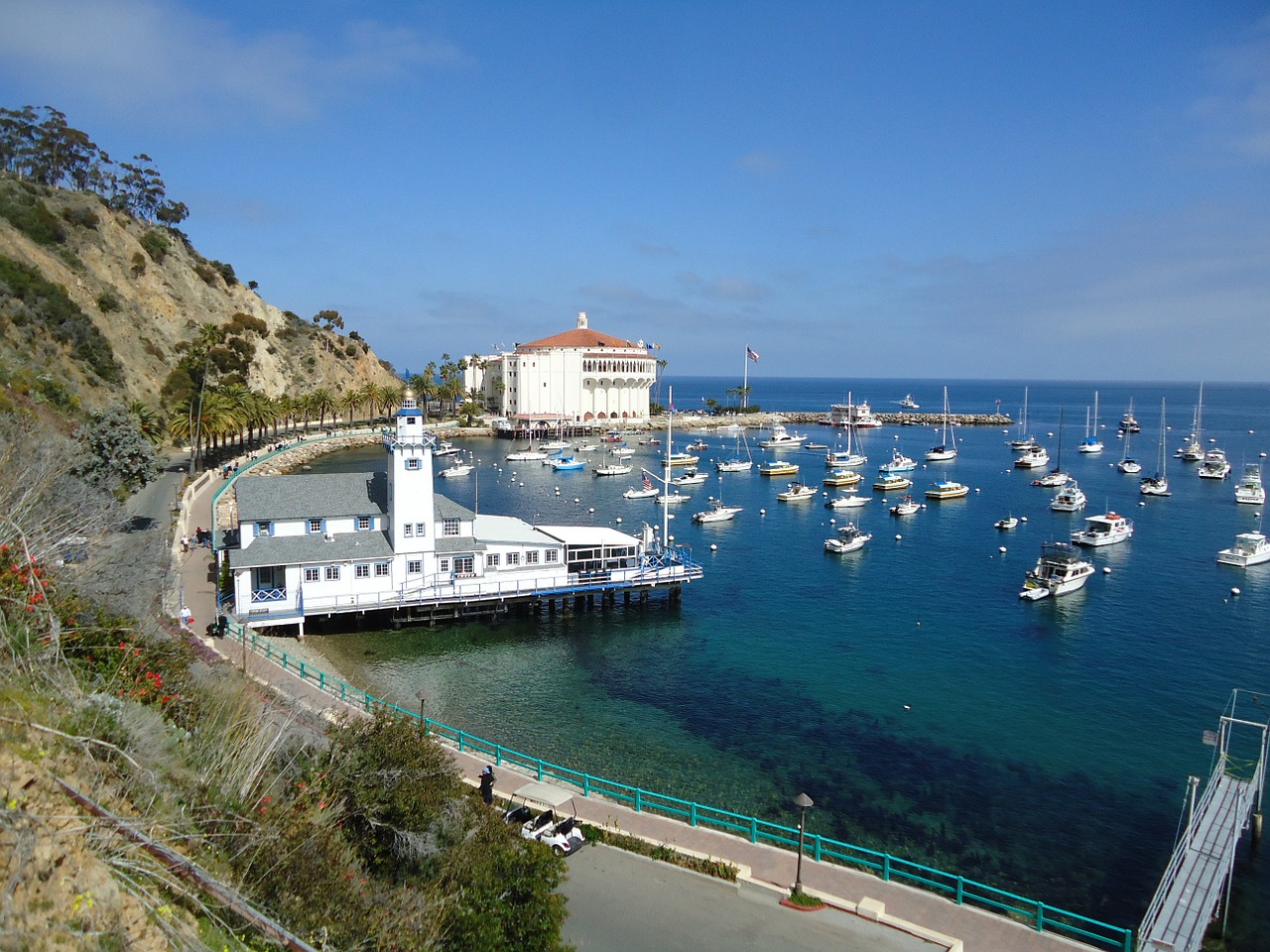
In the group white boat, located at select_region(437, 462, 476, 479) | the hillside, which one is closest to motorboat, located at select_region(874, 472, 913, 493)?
white boat, located at select_region(437, 462, 476, 479)

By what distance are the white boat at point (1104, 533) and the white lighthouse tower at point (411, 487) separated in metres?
50.7

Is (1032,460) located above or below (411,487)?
below

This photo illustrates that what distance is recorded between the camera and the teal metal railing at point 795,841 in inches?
749

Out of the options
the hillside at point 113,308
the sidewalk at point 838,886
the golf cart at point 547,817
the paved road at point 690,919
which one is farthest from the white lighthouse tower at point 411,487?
the hillside at point 113,308

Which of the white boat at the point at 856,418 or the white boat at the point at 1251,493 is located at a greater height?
the white boat at the point at 856,418

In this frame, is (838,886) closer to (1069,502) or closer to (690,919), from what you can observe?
(690,919)

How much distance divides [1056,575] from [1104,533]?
690 inches

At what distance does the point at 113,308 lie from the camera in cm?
9369

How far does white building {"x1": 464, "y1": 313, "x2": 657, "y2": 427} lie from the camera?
14988cm

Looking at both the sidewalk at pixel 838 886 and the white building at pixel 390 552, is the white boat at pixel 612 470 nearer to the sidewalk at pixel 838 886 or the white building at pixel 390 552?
the white building at pixel 390 552

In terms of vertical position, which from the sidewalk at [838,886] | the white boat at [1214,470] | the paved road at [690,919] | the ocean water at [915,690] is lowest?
the ocean water at [915,690]

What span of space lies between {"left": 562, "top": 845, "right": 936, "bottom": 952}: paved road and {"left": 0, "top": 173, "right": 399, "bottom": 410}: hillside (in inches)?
2181

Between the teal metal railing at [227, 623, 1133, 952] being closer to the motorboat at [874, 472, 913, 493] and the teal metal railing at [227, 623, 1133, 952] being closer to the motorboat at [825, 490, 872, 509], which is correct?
the motorboat at [825, 490, 872, 509]

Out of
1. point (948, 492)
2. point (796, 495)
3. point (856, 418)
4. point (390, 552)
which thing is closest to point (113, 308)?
point (390, 552)
